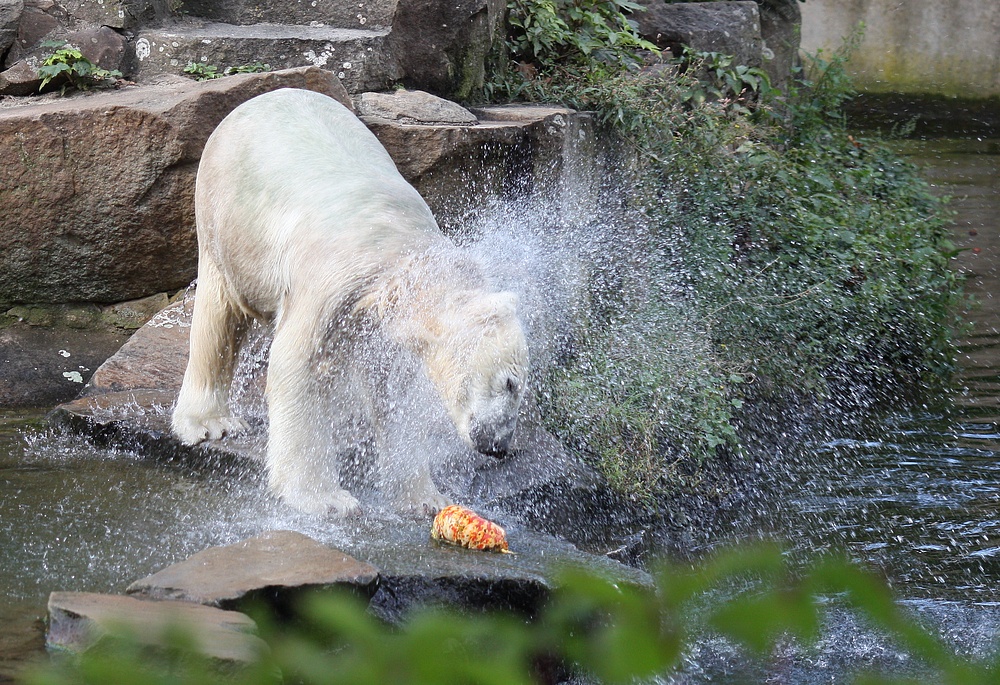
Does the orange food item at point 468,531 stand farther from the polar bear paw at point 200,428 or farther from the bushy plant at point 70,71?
the bushy plant at point 70,71

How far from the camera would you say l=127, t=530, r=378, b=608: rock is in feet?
8.34

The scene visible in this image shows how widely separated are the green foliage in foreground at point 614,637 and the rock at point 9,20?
5581mm

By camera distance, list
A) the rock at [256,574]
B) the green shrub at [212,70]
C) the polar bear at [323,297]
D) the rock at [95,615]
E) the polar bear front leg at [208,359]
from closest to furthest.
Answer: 1. the rock at [95,615]
2. the rock at [256,574]
3. the polar bear at [323,297]
4. the polar bear front leg at [208,359]
5. the green shrub at [212,70]

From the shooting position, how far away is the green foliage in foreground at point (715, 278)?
194 inches

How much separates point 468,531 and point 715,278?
2.85 meters

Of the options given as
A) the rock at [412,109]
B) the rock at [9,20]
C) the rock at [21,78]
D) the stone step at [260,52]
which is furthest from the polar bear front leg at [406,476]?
the rock at [9,20]

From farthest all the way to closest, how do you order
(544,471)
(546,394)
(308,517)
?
1. (546,394)
2. (544,471)
3. (308,517)

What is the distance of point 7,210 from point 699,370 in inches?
132

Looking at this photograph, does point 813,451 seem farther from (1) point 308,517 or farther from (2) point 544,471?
(1) point 308,517

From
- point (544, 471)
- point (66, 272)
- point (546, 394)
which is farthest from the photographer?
point (66, 272)

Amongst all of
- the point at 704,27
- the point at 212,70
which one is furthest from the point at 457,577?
the point at 704,27

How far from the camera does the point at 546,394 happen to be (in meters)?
4.88

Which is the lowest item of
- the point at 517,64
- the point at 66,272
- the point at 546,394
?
the point at 546,394

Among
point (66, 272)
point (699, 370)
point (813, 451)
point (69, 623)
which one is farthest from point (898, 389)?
point (69, 623)
